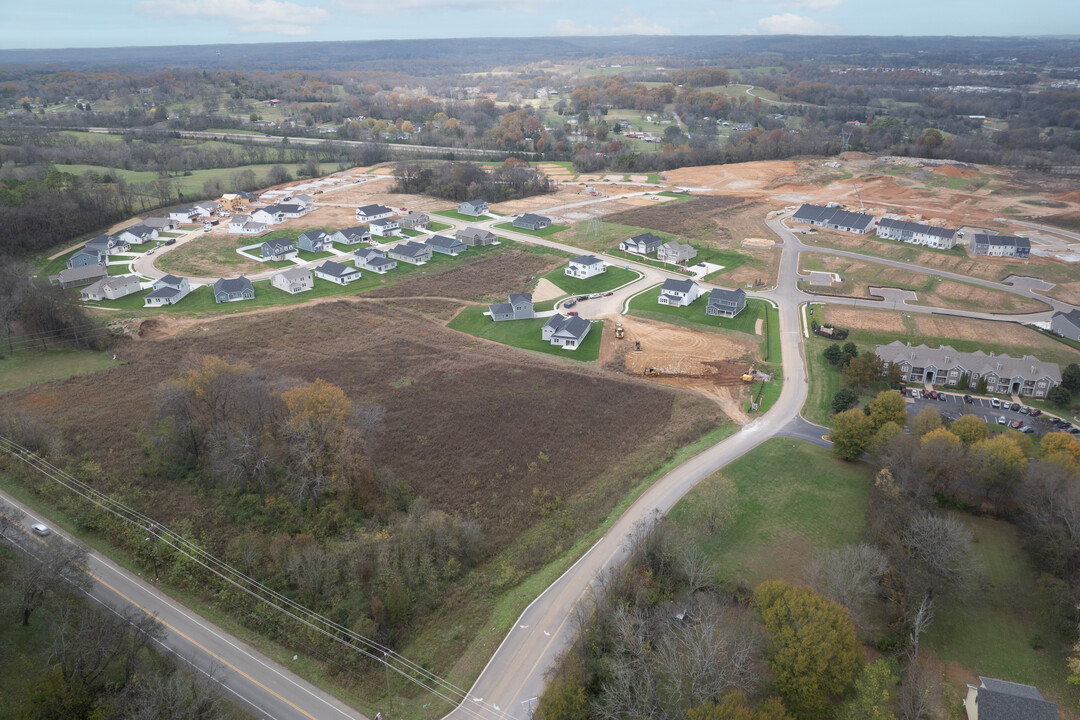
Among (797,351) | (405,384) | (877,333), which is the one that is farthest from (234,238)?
(877,333)

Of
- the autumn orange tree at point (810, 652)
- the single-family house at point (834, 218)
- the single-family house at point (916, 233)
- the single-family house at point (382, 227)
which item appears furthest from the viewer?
the single-family house at point (834, 218)

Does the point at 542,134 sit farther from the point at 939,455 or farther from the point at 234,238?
the point at 939,455

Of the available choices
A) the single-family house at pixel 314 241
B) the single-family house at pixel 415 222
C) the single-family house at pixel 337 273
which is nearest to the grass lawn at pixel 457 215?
the single-family house at pixel 415 222

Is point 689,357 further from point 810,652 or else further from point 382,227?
point 382,227

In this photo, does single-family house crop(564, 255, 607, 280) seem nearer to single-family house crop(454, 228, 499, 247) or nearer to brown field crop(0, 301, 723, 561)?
single-family house crop(454, 228, 499, 247)

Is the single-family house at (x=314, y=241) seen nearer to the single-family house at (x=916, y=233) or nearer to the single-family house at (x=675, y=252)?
the single-family house at (x=675, y=252)

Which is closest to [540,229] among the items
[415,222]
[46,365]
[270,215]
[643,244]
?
[643,244]
